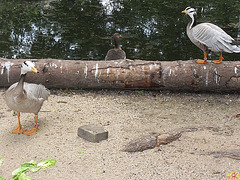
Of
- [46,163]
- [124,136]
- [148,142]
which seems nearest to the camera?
[46,163]

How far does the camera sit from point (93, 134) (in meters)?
4.77

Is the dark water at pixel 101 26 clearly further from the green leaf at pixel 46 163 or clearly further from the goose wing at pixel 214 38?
the green leaf at pixel 46 163

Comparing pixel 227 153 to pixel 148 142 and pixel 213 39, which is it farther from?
pixel 213 39

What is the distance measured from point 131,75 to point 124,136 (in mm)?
2356

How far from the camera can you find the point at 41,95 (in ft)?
17.6

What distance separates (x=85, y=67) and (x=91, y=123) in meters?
1.99

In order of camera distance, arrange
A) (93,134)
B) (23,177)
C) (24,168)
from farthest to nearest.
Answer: (93,134)
(24,168)
(23,177)

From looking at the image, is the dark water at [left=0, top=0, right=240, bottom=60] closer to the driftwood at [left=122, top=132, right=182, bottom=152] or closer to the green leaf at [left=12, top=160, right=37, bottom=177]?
the driftwood at [left=122, top=132, right=182, bottom=152]

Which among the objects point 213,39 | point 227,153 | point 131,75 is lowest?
point 227,153

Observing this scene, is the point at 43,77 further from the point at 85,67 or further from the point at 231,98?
the point at 231,98

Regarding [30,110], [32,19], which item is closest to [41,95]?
[30,110]

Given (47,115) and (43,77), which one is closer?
(47,115)

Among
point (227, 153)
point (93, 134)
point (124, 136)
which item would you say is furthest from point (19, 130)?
point (227, 153)

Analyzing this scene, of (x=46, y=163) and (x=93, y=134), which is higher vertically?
(x=93, y=134)
